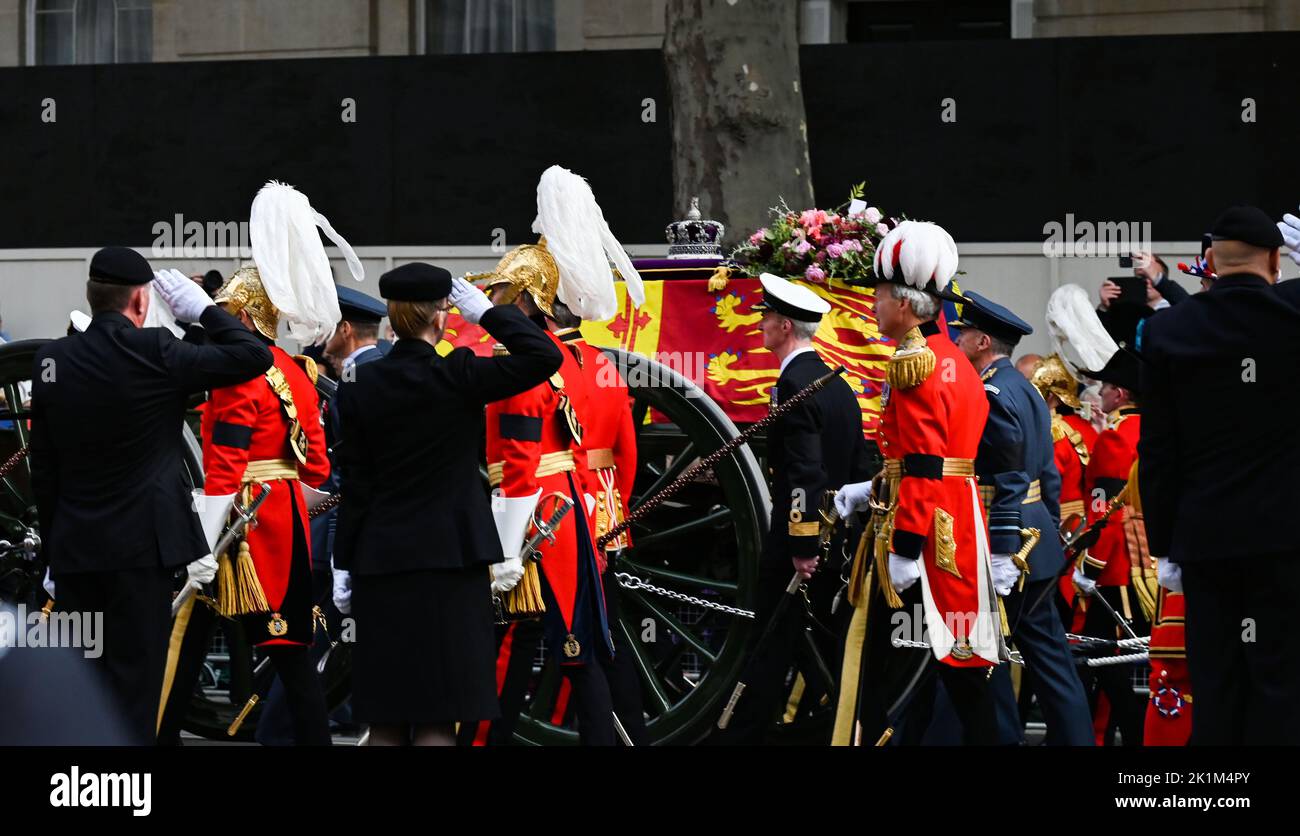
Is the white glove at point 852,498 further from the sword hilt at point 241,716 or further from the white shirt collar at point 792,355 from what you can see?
the sword hilt at point 241,716

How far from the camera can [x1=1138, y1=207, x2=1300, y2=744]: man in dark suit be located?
4871 mm

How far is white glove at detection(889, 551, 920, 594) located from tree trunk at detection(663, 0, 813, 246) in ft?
14.1

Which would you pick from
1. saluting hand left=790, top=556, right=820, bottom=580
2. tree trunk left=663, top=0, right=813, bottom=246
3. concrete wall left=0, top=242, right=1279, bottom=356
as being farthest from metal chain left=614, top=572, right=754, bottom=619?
concrete wall left=0, top=242, right=1279, bottom=356

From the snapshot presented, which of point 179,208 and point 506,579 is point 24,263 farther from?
point 506,579

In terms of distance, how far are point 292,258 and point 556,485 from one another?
1091 mm

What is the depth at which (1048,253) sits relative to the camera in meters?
11.6

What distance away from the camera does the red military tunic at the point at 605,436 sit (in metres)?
6.43

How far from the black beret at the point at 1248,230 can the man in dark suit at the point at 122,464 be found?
2.63 m

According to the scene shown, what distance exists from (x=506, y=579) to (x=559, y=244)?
3.57 ft

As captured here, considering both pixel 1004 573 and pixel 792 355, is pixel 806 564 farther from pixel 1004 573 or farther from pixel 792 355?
pixel 792 355

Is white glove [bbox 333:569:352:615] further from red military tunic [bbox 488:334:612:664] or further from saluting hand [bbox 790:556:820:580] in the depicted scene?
saluting hand [bbox 790:556:820:580]
